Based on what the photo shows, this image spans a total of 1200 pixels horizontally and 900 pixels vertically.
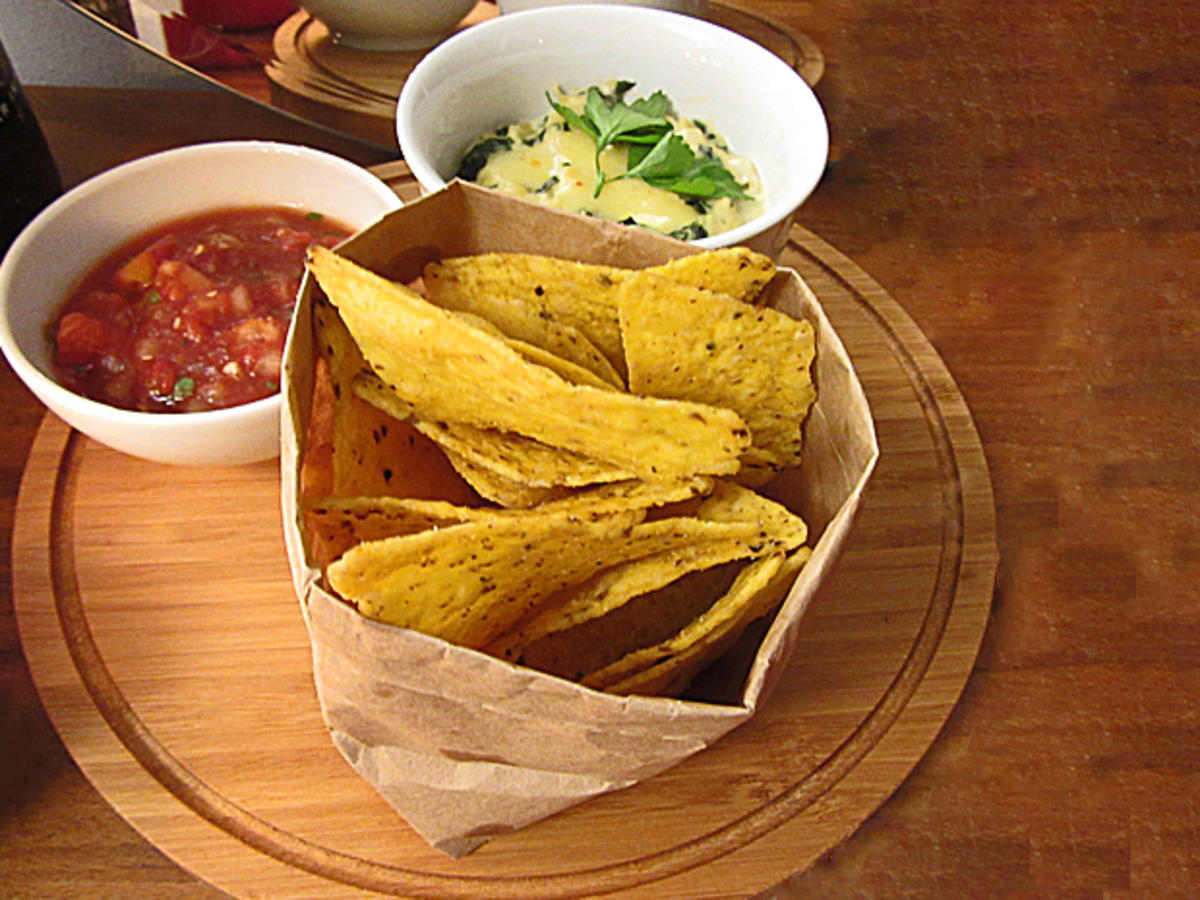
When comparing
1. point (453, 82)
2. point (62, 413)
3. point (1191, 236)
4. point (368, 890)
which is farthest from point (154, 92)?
point (1191, 236)

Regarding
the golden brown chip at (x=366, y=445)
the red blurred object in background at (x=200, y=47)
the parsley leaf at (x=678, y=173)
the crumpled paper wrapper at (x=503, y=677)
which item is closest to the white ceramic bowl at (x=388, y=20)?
the red blurred object in background at (x=200, y=47)

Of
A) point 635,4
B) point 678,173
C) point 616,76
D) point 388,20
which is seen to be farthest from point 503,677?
point 388,20

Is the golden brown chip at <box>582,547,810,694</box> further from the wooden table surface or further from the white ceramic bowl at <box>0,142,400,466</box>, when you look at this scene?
the white ceramic bowl at <box>0,142,400,466</box>

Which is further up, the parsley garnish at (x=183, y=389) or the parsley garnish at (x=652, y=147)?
the parsley garnish at (x=652, y=147)

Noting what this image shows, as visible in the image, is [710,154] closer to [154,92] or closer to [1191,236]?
[1191,236]

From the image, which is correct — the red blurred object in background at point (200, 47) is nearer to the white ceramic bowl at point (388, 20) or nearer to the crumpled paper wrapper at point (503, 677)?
the white ceramic bowl at point (388, 20)

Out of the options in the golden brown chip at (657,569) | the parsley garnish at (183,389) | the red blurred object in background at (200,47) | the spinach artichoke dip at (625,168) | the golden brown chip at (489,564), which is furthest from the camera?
the red blurred object in background at (200,47)

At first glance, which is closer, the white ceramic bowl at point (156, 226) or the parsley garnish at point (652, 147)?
the white ceramic bowl at point (156, 226)

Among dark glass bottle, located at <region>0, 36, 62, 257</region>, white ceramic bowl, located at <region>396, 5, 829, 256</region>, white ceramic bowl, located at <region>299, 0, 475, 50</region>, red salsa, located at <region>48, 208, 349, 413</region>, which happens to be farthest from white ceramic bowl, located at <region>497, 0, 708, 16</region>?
dark glass bottle, located at <region>0, 36, 62, 257</region>
